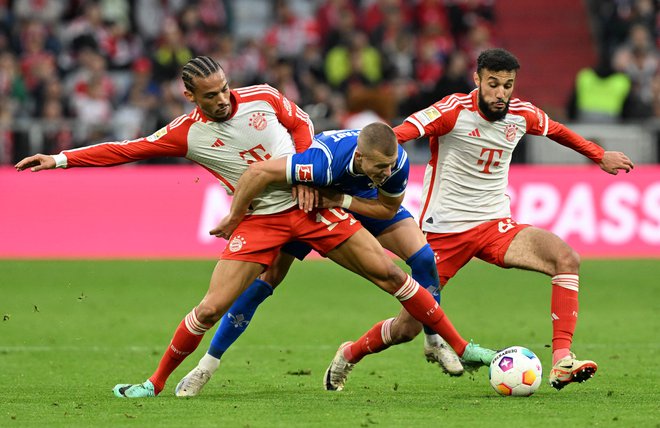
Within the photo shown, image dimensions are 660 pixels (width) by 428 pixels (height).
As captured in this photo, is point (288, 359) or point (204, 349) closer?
point (288, 359)

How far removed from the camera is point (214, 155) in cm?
800

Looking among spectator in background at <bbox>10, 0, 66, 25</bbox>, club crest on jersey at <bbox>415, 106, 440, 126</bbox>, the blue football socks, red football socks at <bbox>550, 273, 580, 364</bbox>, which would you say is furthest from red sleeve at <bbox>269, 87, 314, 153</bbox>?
spectator in background at <bbox>10, 0, 66, 25</bbox>

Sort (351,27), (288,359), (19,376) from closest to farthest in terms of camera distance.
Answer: (19,376) → (288,359) → (351,27)

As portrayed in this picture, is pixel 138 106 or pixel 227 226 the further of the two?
pixel 138 106

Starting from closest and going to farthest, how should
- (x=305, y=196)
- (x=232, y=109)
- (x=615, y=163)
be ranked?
(x=305, y=196)
(x=232, y=109)
(x=615, y=163)

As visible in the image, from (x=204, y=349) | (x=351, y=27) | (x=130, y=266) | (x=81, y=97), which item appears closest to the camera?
(x=204, y=349)

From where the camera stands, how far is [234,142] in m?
7.96

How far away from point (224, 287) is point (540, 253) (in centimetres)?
210

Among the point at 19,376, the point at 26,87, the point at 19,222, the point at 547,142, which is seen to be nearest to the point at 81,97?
the point at 26,87

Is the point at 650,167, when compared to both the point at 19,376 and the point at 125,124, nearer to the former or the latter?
the point at 125,124

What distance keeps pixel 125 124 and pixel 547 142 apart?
5.93 metres

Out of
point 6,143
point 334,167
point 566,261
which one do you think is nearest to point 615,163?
point 566,261

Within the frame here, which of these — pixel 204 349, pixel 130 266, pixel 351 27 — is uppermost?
pixel 351 27

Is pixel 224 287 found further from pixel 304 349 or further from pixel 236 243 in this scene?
pixel 304 349
